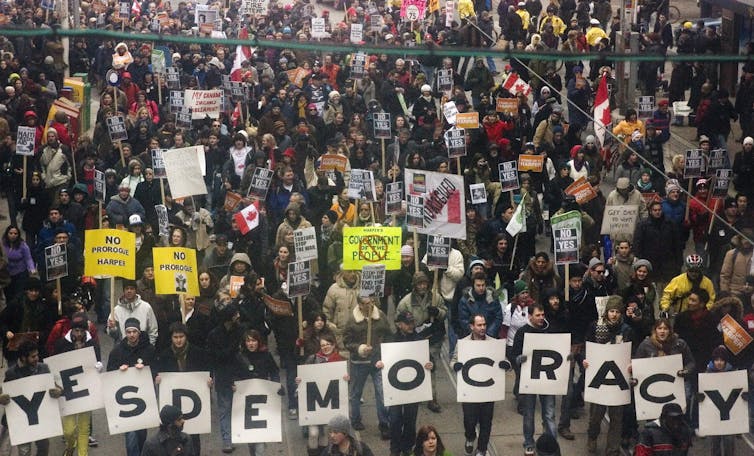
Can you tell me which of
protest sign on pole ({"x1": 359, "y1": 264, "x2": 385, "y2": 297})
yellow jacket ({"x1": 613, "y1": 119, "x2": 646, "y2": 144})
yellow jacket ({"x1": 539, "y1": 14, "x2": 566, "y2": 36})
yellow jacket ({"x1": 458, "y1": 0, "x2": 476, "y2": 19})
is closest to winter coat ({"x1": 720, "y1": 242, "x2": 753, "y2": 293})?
protest sign on pole ({"x1": 359, "y1": 264, "x2": 385, "y2": 297})

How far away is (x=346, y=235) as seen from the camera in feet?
46.0

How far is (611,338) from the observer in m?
12.5

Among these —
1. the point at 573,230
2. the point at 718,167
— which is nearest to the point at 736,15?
the point at 718,167

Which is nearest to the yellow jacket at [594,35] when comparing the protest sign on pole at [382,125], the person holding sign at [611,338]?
the protest sign on pole at [382,125]

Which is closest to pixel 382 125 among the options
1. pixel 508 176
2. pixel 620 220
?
pixel 508 176

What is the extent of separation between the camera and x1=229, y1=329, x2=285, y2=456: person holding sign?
12.3 metres

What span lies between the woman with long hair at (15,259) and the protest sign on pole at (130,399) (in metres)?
3.77

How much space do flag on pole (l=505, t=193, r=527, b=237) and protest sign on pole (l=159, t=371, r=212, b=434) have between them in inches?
184

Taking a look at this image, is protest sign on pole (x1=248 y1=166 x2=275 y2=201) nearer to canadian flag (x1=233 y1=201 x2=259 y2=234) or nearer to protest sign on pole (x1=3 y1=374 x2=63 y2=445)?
canadian flag (x1=233 y1=201 x2=259 y2=234)

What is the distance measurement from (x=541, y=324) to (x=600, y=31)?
62.2ft

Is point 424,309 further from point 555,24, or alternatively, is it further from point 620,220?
point 555,24

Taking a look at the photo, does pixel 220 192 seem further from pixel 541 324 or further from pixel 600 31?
pixel 600 31

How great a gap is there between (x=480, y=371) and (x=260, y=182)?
215 inches

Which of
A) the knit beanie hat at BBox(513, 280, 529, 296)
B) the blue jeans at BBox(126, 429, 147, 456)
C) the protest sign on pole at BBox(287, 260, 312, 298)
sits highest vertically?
the protest sign on pole at BBox(287, 260, 312, 298)
